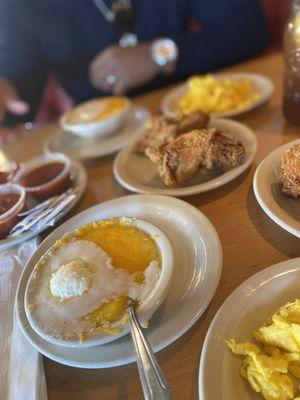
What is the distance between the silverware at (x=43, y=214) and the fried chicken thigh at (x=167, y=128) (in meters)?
0.37

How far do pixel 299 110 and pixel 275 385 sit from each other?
1.01 metres

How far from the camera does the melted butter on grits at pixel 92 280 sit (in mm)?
771

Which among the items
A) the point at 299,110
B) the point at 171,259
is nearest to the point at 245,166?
the point at 299,110

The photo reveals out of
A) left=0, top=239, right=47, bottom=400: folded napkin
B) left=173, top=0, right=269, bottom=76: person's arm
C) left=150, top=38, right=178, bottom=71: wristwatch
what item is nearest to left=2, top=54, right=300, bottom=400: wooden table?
left=0, top=239, right=47, bottom=400: folded napkin

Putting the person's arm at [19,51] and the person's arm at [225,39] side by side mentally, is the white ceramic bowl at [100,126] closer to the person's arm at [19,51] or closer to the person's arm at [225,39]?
the person's arm at [225,39]

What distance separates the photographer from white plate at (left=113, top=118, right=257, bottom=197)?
3.74ft

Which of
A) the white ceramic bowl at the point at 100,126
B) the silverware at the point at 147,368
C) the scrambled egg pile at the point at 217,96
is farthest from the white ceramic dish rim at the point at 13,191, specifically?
the scrambled egg pile at the point at 217,96

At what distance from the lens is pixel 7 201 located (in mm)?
1249

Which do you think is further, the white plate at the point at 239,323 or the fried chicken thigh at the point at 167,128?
the fried chicken thigh at the point at 167,128

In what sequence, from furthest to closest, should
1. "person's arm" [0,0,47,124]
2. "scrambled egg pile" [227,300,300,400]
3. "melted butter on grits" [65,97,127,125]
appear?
"person's arm" [0,0,47,124] < "melted butter on grits" [65,97,127,125] < "scrambled egg pile" [227,300,300,400]

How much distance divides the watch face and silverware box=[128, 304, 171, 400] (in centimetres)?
183

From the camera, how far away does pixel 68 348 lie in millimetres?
783

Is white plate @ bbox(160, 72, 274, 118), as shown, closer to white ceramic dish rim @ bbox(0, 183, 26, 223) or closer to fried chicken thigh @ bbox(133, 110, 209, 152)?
fried chicken thigh @ bbox(133, 110, 209, 152)

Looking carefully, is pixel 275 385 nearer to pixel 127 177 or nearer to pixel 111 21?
pixel 127 177
